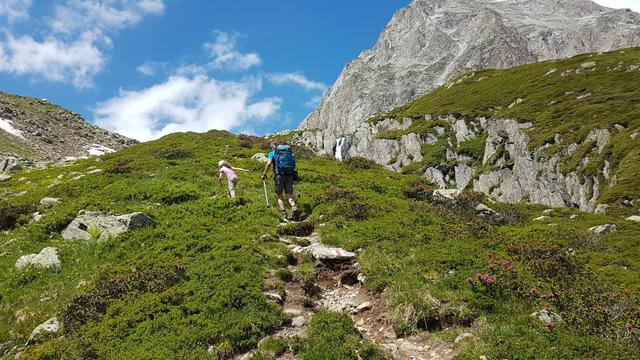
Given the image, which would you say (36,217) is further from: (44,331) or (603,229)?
(603,229)

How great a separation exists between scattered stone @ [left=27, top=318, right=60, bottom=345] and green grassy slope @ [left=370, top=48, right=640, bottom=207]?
51119mm

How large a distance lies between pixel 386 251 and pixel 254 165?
20.1 m

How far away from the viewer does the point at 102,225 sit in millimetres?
19953

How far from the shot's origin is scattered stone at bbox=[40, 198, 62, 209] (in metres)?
24.6

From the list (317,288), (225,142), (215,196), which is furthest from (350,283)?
(225,142)

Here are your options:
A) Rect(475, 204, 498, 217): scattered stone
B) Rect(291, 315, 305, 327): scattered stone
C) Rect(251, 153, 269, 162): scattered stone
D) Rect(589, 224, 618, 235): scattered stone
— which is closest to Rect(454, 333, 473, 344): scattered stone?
Rect(291, 315, 305, 327): scattered stone

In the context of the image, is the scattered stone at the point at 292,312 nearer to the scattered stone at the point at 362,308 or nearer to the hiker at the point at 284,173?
the scattered stone at the point at 362,308

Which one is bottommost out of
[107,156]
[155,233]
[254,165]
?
[155,233]

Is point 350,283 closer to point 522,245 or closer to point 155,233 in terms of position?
point 522,245

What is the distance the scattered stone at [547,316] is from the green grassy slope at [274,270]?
258mm

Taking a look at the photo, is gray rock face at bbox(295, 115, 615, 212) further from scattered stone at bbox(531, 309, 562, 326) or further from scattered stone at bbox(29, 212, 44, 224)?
scattered stone at bbox(531, 309, 562, 326)

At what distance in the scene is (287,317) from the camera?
1262 cm

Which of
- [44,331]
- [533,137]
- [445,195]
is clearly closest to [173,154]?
[445,195]

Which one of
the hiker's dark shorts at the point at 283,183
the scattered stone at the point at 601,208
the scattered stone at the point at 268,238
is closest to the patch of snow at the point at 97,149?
the hiker's dark shorts at the point at 283,183
